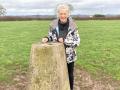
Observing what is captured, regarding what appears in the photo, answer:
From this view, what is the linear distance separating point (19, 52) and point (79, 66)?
3.38m

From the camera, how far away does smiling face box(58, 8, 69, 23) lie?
28.1 feet

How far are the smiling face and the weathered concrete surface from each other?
1.66 feet

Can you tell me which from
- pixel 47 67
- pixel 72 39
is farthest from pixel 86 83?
pixel 47 67

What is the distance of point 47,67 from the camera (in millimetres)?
8289

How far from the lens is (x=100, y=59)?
1593cm

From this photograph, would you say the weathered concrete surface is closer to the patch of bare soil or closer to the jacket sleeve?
the jacket sleeve

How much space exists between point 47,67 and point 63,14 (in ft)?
3.55

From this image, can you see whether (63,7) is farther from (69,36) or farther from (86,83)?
(86,83)

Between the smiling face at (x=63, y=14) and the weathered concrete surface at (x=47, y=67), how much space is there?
51 centimetres

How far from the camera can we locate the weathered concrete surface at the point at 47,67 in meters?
8.27

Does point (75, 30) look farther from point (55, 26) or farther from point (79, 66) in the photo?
point (79, 66)

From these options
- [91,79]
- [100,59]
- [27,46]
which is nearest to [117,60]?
[100,59]

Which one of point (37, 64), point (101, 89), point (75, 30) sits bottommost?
point (101, 89)

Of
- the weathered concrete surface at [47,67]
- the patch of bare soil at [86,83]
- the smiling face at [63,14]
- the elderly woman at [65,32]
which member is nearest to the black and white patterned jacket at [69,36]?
the elderly woman at [65,32]
